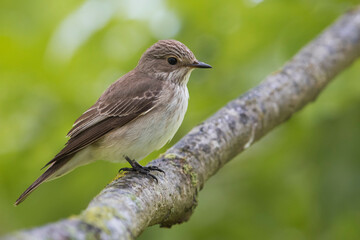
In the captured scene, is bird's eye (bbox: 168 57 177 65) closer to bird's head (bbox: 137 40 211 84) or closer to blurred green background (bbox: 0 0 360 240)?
bird's head (bbox: 137 40 211 84)

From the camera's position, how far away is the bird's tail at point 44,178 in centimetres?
391

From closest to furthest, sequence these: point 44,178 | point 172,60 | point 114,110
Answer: point 44,178, point 114,110, point 172,60

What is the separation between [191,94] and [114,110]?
0.75 m

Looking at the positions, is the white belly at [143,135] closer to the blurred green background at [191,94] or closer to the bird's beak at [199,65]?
the blurred green background at [191,94]

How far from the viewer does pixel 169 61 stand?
517 centimetres

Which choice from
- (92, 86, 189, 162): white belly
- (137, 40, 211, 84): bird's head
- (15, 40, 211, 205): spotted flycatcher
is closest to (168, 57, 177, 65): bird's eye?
(137, 40, 211, 84): bird's head

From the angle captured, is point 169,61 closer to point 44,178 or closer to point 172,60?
point 172,60

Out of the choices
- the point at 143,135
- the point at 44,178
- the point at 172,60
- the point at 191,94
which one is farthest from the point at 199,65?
the point at 44,178

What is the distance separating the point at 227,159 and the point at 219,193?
0.48 metres

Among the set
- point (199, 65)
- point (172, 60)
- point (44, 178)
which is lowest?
point (44, 178)

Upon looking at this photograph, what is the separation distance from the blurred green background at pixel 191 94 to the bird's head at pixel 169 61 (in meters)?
0.16

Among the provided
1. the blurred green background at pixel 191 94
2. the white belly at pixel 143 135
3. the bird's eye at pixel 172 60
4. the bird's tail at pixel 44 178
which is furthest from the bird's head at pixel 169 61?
the bird's tail at pixel 44 178

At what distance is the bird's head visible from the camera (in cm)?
496

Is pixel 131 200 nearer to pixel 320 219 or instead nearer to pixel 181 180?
pixel 181 180
